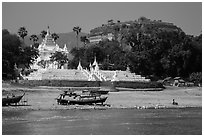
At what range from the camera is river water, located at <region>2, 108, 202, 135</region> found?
20.9 meters

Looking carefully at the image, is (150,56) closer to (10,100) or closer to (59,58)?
(59,58)

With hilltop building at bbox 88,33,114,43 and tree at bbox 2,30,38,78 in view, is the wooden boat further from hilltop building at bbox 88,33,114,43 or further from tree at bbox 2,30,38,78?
hilltop building at bbox 88,33,114,43

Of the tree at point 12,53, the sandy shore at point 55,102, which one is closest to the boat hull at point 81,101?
the sandy shore at point 55,102

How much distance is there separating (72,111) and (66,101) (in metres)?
3.11

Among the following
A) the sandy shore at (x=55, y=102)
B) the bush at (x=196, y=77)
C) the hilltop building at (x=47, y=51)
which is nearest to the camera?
the sandy shore at (x=55, y=102)

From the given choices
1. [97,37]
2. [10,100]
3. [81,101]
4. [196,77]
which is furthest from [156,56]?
[97,37]

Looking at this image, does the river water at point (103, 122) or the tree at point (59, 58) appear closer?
the river water at point (103, 122)

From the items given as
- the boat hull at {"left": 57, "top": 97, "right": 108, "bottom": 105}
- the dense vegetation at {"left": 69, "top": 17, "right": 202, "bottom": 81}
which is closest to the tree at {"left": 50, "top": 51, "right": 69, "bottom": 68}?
the dense vegetation at {"left": 69, "top": 17, "right": 202, "bottom": 81}

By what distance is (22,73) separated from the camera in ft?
184

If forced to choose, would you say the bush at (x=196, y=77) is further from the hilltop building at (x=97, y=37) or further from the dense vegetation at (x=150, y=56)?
the hilltop building at (x=97, y=37)

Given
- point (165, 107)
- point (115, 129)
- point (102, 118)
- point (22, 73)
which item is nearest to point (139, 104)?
point (165, 107)

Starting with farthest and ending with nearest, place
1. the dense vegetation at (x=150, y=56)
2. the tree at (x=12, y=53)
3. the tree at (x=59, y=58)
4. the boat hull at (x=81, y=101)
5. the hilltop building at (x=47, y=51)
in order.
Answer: the hilltop building at (x=47, y=51)
the tree at (x=59, y=58)
the dense vegetation at (x=150, y=56)
the tree at (x=12, y=53)
the boat hull at (x=81, y=101)

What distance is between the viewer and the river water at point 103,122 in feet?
68.6

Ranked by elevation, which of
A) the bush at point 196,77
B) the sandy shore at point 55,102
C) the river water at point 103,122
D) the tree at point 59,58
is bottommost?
the river water at point 103,122
